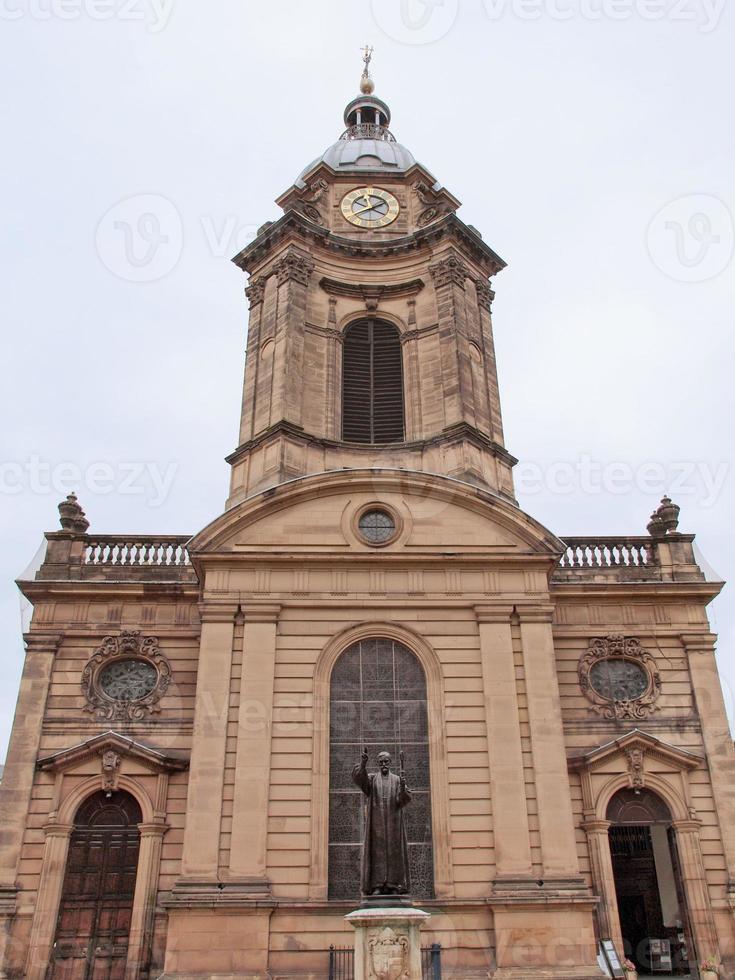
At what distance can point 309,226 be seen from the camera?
2842cm

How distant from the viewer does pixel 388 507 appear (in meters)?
21.7

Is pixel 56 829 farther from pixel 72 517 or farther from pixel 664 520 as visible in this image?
pixel 664 520

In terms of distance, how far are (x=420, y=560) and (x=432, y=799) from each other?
17.3 ft

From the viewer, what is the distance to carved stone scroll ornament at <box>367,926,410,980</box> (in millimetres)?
12242

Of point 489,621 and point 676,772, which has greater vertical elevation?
point 489,621

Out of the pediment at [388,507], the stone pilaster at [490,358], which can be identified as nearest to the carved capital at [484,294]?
the stone pilaster at [490,358]

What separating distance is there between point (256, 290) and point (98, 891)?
17.9m

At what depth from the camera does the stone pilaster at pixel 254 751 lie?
17609 millimetres

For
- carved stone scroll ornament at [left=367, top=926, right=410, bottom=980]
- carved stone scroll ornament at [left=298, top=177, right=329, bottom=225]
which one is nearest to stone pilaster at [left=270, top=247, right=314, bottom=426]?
carved stone scroll ornament at [left=298, top=177, right=329, bottom=225]

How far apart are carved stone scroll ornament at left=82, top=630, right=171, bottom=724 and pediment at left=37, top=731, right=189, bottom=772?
869mm

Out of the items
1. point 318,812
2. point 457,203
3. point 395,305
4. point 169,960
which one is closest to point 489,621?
point 318,812

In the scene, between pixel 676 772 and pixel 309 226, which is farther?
pixel 309 226

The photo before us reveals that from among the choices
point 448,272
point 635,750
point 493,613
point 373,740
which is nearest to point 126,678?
point 373,740

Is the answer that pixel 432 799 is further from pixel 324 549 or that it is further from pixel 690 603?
pixel 690 603
